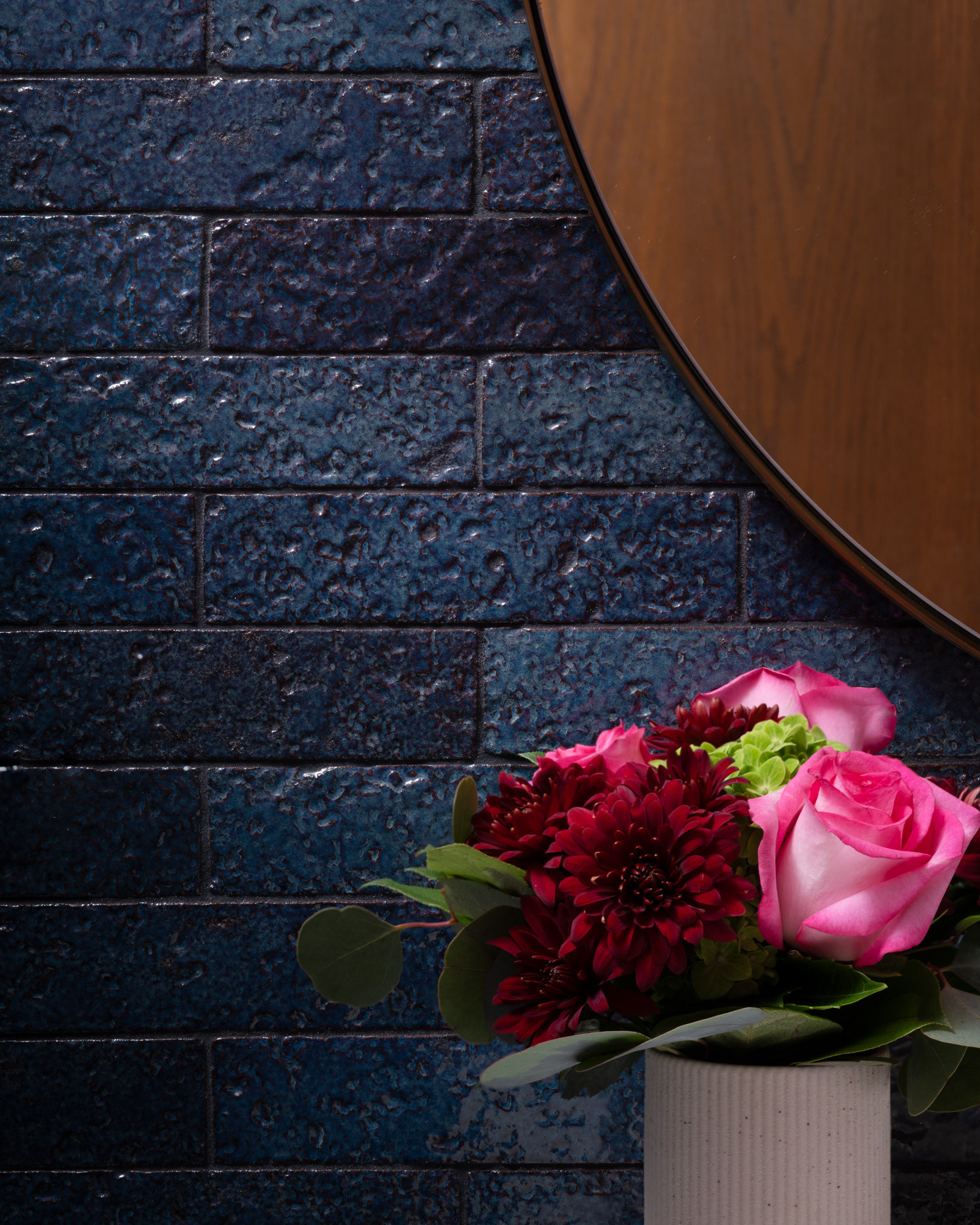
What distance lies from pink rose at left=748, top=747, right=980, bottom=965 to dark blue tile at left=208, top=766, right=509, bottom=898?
0.27 m

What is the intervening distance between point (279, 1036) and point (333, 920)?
25 cm

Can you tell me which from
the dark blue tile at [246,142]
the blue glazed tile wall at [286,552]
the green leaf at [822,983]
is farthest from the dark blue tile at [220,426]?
the green leaf at [822,983]

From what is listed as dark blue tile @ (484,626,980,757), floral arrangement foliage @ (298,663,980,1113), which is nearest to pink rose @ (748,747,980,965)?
floral arrangement foliage @ (298,663,980,1113)

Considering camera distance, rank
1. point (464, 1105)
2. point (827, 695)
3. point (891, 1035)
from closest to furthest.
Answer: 1. point (891, 1035)
2. point (827, 695)
3. point (464, 1105)

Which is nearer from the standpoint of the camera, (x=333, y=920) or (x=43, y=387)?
(x=333, y=920)

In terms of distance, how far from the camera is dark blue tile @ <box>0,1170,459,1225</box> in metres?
0.59

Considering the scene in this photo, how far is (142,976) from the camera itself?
1.97 feet

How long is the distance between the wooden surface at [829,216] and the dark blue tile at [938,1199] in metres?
0.36

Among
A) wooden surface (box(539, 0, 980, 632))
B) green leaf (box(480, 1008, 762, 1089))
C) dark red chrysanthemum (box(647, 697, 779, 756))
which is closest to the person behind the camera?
green leaf (box(480, 1008, 762, 1089))

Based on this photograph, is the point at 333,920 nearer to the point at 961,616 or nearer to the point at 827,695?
the point at 827,695

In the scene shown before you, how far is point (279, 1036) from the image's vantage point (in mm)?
598

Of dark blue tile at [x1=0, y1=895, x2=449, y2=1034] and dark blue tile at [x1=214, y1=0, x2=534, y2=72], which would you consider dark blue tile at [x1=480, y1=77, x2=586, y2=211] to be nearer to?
dark blue tile at [x1=214, y1=0, x2=534, y2=72]

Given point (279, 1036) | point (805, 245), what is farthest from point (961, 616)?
point (279, 1036)

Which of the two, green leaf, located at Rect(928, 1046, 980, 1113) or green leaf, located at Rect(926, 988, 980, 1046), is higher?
green leaf, located at Rect(926, 988, 980, 1046)
